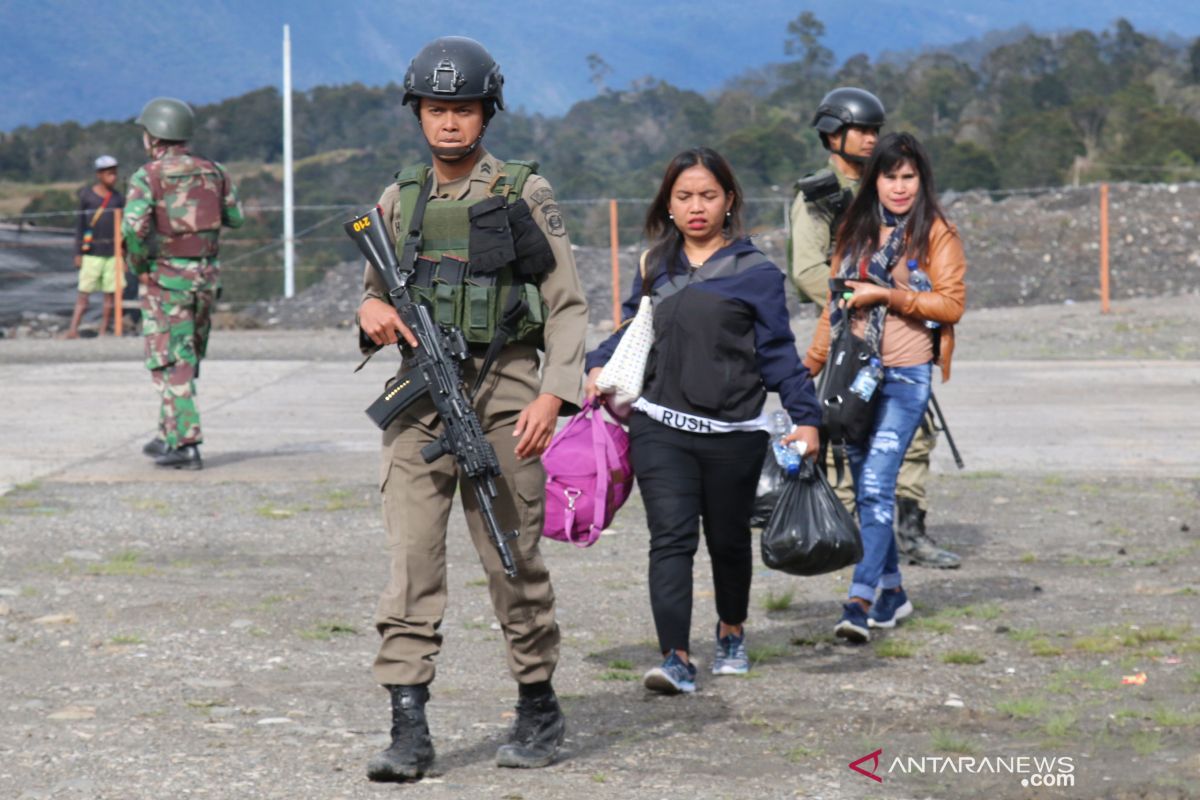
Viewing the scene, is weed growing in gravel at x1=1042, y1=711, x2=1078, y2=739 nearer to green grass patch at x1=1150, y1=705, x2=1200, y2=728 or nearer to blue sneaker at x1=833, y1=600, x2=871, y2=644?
green grass patch at x1=1150, y1=705, x2=1200, y2=728

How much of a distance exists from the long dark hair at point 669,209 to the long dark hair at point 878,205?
897 mm

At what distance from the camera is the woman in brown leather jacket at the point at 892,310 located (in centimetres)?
696

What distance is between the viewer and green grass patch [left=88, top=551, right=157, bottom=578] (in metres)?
8.33

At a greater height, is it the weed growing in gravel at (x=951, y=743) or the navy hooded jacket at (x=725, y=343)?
the navy hooded jacket at (x=725, y=343)

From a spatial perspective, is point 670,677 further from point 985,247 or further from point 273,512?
point 985,247

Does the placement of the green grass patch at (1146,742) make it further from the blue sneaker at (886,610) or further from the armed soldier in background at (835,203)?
the armed soldier in background at (835,203)

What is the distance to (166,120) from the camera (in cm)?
1073

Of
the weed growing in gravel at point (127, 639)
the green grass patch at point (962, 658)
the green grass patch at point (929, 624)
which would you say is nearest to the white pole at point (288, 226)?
the weed growing in gravel at point (127, 639)

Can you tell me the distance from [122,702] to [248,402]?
8698 mm

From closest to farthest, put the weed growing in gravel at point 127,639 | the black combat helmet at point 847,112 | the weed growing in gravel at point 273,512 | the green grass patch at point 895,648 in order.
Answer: the green grass patch at point 895,648 → the weed growing in gravel at point 127,639 → the black combat helmet at point 847,112 → the weed growing in gravel at point 273,512

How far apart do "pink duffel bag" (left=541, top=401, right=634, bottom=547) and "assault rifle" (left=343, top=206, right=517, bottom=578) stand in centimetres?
77

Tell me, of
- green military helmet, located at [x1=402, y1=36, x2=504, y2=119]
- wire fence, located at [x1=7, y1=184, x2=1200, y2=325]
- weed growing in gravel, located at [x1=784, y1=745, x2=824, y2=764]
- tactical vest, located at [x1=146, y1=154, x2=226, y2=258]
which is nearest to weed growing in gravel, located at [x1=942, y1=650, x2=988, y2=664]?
weed growing in gravel, located at [x1=784, y1=745, x2=824, y2=764]

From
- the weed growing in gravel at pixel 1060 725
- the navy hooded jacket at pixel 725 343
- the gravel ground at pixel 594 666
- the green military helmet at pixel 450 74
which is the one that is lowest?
the gravel ground at pixel 594 666

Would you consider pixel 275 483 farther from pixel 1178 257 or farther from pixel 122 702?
pixel 1178 257
